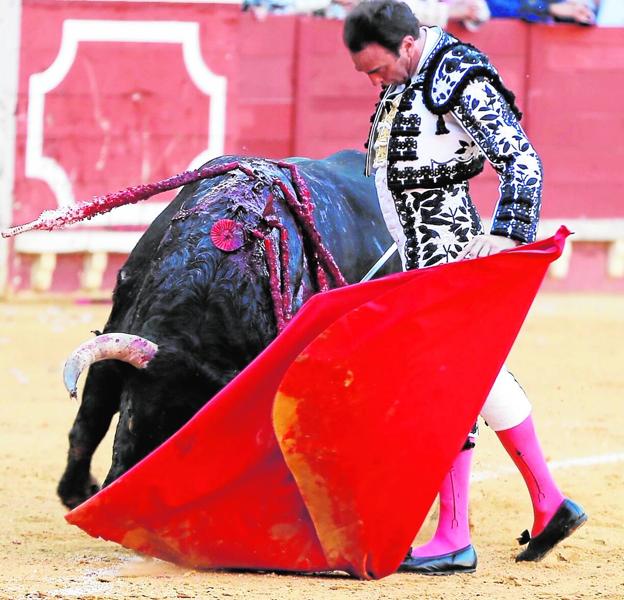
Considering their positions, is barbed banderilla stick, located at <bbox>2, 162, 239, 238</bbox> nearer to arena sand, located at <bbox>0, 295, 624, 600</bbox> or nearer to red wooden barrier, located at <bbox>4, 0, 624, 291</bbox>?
arena sand, located at <bbox>0, 295, 624, 600</bbox>

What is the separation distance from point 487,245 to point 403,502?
48 cm

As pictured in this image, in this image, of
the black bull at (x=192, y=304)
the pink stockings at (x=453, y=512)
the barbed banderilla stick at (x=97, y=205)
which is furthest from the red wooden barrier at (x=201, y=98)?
the pink stockings at (x=453, y=512)

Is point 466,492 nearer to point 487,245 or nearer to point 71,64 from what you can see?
point 487,245

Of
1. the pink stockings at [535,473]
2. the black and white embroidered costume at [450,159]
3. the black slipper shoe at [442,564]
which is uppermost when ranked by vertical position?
the black and white embroidered costume at [450,159]

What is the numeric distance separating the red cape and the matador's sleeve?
0.05 metres

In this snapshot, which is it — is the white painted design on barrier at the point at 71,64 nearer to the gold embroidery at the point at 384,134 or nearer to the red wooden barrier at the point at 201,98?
the red wooden barrier at the point at 201,98

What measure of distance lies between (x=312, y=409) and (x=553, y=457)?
1.69m

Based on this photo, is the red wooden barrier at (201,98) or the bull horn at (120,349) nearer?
the bull horn at (120,349)

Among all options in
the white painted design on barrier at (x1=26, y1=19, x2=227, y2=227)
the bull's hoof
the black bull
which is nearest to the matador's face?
the black bull

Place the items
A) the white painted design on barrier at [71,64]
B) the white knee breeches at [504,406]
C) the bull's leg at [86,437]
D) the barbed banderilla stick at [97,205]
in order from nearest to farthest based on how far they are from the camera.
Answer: the white knee breeches at [504,406] → the barbed banderilla stick at [97,205] → the bull's leg at [86,437] → the white painted design on barrier at [71,64]

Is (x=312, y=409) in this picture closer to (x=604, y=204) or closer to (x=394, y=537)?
(x=394, y=537)

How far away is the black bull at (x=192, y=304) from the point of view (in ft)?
9.29

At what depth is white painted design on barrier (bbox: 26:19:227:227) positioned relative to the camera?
6.93 m

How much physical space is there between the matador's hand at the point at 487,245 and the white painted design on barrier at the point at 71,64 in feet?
14.5
